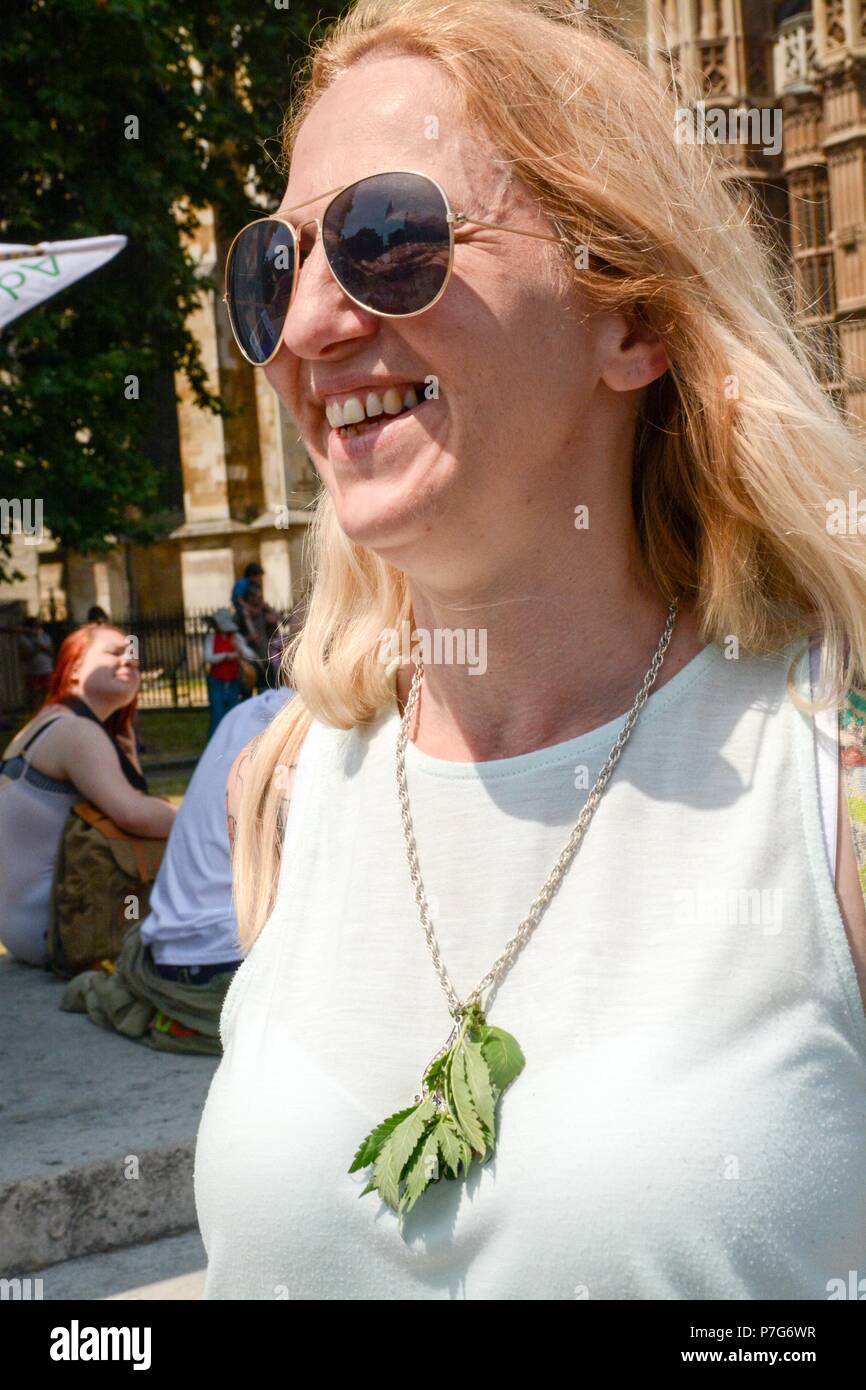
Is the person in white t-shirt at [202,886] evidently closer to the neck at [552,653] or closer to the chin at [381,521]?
the neck at [552,653]

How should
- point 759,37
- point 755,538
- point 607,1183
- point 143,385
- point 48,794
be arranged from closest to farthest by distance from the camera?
1. point 607,1183
2. point 755,538
3. point 48,794
4. point 143,385
5. point 759,37

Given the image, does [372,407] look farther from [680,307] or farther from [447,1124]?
[447,1124]

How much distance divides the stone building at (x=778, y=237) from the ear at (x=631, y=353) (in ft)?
1.02

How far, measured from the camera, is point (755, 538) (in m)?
1.59

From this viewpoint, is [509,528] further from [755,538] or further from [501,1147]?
[501,1147]

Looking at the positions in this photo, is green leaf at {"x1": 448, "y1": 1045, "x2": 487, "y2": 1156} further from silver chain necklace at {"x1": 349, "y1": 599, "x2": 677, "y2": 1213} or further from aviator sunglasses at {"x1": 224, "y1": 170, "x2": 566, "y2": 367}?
aviator sunglasses at {"x1": 224, "y1": 170, "x2": 566, "y2": 367}

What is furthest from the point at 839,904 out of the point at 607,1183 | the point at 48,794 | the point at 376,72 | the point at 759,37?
the point at 759,37

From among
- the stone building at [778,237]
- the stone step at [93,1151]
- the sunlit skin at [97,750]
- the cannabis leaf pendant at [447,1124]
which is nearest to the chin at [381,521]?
the cannabis leaf pendant at [447,1124]

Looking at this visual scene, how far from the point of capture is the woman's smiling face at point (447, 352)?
148 centimetres

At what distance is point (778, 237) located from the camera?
2010mm

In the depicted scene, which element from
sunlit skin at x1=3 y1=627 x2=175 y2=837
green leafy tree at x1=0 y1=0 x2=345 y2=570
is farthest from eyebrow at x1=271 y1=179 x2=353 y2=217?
green leafy tree at x1=0 y1=0 x2=345 y2=570

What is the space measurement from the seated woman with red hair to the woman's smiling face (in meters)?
4.76

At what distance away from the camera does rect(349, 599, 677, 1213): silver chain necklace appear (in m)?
1.40
